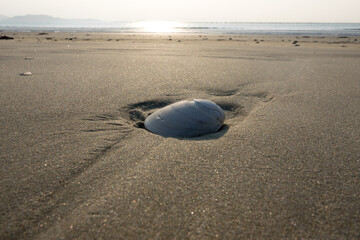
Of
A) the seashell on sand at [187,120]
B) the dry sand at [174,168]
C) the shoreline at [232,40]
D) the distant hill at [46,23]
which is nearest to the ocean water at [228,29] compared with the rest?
the shoreline at [232,40]

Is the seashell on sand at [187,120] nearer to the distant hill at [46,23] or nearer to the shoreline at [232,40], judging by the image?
the shoreline at [232,40]

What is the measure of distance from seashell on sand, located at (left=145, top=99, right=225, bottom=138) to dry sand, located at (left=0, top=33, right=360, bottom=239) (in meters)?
0.08

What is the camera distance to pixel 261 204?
1079 mm

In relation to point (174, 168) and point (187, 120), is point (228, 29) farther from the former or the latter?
point (174, 168)

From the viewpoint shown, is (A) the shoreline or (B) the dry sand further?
(A) the shoreline

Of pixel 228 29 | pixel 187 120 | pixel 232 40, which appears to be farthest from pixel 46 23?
pixel 187 120

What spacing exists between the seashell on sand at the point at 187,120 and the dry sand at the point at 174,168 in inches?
3.2

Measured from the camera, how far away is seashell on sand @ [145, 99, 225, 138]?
180cm

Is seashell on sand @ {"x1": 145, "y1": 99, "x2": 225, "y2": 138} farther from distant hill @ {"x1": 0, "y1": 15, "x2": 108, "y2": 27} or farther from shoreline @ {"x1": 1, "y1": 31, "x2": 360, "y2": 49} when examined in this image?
distant hill @ {"x1": 0, "y1": 15, "x2": 108, "y2": 27}

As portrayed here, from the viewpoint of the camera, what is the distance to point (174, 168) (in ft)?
4.44

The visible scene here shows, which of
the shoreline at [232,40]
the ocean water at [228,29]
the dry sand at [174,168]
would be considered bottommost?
the dry sand at [174,168]

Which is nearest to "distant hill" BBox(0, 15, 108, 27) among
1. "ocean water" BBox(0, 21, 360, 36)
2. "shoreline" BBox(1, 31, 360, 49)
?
"ocean water" BBox(0, 21, 360, 36)

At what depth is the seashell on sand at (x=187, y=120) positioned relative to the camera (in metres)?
1.80

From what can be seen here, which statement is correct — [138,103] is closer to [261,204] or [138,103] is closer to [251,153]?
[251,153]
